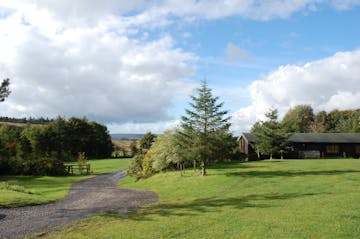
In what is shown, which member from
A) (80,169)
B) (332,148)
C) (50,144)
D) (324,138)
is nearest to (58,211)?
(80,169)

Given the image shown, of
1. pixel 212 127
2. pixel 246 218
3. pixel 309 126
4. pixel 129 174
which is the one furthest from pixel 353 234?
pixel 309 126

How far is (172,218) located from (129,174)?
2739 centimetres

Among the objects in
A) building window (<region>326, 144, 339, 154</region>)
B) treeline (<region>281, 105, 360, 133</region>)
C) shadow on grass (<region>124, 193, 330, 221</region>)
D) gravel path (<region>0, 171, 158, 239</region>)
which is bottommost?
gravel path (<region>0, 171, 158, 239</region>)

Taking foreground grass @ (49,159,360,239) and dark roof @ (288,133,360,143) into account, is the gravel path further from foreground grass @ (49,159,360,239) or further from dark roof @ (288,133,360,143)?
dark roof @ (288,133,360,143)

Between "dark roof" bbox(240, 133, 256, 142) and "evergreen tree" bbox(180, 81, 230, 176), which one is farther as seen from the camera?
"dark roof" bbox(240, 133, 256, 142)

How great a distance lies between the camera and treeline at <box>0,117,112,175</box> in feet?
151

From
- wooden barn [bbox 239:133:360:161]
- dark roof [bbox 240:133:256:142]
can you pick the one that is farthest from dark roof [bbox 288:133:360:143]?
dark roof [bbox 240:133:256:142]

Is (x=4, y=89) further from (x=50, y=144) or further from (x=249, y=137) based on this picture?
(x=50, y=144)

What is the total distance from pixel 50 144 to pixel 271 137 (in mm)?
51037

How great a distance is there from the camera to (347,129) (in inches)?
3243

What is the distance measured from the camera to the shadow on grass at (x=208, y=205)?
647 inches

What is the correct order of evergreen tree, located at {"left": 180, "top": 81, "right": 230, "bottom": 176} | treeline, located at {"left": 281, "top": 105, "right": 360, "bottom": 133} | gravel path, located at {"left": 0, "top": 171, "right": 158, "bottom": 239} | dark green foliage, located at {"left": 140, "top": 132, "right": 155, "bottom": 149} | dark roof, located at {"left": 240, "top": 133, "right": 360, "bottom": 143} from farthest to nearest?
treeline, located at {"left": 281, "top": 105, "right": 360, "bottom": 133}
dark green foliage, located at {"left": 140, "top": 132, "right": 155, "bottom": 149}
dark roof, located at {"left": 240, "top": 133, "right": 360, "bottom": 143}
evergreen tree, located at {"left": 180, "top": 81, "right": 230, "bottom": 176}
gravel path, located at {"left": 0, "top": 171, "right": 158, "bottom": 239}

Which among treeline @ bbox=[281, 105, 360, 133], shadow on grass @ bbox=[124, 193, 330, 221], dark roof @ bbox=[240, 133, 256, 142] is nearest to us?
shadow on grass @ bbox=[124, 193, 330, 221]

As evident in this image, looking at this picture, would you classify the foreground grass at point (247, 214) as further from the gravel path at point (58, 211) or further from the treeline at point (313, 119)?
the treeline at point (313, 119)
